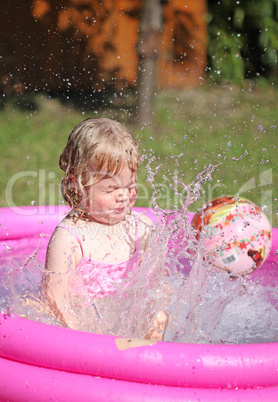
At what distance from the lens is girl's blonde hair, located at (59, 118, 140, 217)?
226cm

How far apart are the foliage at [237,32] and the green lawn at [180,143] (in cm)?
62

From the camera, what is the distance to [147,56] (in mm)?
7027

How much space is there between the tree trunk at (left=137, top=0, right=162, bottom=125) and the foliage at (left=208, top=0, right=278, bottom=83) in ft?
2.55

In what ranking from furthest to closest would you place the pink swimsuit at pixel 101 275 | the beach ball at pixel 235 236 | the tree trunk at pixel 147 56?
1. the tree trunk at pixel 147 56
2. the beach ball at pixel 235 236
3. the pink swimsuit at pixel 101 275

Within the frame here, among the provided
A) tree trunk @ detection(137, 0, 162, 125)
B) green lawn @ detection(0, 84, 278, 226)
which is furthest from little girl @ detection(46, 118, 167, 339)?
tree trunk @ detection(137, 0, 162, 125)

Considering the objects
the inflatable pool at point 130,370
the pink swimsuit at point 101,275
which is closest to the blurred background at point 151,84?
the pink swimsuit at point 101,275

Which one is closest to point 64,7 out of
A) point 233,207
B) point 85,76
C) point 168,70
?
point 85,76

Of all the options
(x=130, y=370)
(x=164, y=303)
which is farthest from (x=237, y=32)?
(x=130, y=370)

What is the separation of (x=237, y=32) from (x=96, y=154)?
6044mm

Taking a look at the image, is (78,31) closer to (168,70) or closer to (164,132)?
(168,70)

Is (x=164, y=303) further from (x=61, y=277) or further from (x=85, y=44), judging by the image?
(x=85, y=44)

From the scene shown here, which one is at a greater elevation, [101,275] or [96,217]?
[96,217]

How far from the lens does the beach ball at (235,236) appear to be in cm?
270

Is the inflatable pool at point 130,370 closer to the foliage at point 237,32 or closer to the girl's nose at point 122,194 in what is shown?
the girl's nose at point 122,194
